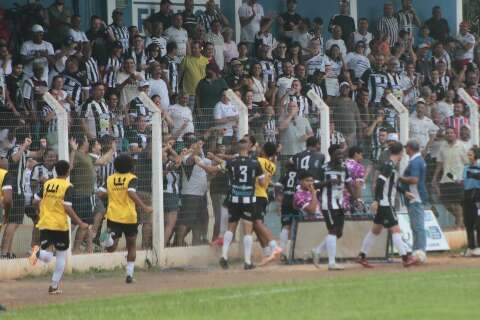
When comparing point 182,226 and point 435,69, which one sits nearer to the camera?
point 182,226

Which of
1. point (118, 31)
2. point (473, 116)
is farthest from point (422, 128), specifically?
point (118, 31)

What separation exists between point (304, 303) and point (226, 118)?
294 inches

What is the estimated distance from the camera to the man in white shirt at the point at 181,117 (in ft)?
71.2

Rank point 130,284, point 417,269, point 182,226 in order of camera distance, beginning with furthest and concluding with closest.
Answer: point 182,226
point 417,269
point 130,284

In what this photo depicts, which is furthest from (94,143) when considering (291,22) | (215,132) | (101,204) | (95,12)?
(291,22)

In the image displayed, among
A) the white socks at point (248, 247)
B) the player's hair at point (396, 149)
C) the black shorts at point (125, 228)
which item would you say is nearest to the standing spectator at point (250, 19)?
the player's hair at point (396, 149)

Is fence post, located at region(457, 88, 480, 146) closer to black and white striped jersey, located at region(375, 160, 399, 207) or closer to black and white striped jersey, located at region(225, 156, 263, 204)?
black and white striped jersey, located at region(375, 160, 399, 207)

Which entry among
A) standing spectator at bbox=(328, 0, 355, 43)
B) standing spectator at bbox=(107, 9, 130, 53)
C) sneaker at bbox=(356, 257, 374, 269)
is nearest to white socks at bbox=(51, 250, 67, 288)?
sneaker at bbox=(356, 257, 374, 269)

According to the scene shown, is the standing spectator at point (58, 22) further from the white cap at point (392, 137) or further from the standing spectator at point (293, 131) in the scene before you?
the white cap at point (392, 137)

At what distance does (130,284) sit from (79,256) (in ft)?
6.30

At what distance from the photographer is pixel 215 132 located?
870 inches

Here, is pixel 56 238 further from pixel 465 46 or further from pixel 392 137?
pixel 465 46

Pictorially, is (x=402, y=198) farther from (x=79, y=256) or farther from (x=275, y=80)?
(x=79, y=256)

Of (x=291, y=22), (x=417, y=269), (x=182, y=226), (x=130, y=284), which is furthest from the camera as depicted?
(x=291, y=22)
